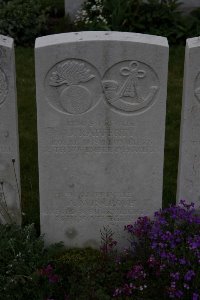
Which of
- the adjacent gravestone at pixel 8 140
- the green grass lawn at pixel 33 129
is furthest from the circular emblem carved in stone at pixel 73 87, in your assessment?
the green grass lawn at pixel 33 129

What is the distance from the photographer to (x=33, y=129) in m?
7.40

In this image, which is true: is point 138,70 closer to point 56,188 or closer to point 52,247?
point 56,188

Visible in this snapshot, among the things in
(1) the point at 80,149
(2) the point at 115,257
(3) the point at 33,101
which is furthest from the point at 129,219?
(3) the point at 33,101

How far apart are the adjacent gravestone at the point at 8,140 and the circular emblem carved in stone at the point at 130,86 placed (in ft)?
2.48

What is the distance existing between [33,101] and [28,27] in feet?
8.55

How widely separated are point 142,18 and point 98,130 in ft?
18.4

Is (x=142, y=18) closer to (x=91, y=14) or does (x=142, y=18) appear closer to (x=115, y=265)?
(x=91, y=14)

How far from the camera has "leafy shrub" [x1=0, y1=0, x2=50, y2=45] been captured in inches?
397

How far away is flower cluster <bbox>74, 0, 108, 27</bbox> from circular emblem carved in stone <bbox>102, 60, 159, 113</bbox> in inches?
216

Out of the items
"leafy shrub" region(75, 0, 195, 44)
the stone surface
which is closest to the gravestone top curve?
"leafy shrub" region(75, 0, 195, 44)

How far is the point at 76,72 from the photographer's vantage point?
464 centimetres

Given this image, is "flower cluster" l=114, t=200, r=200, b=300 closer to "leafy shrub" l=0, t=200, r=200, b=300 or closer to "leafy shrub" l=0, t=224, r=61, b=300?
"leafy shrub" l=0, t=200, r=200, b=300

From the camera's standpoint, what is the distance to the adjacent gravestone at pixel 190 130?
4.65 metres

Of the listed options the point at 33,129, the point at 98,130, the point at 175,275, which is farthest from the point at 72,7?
the point at 175,275
